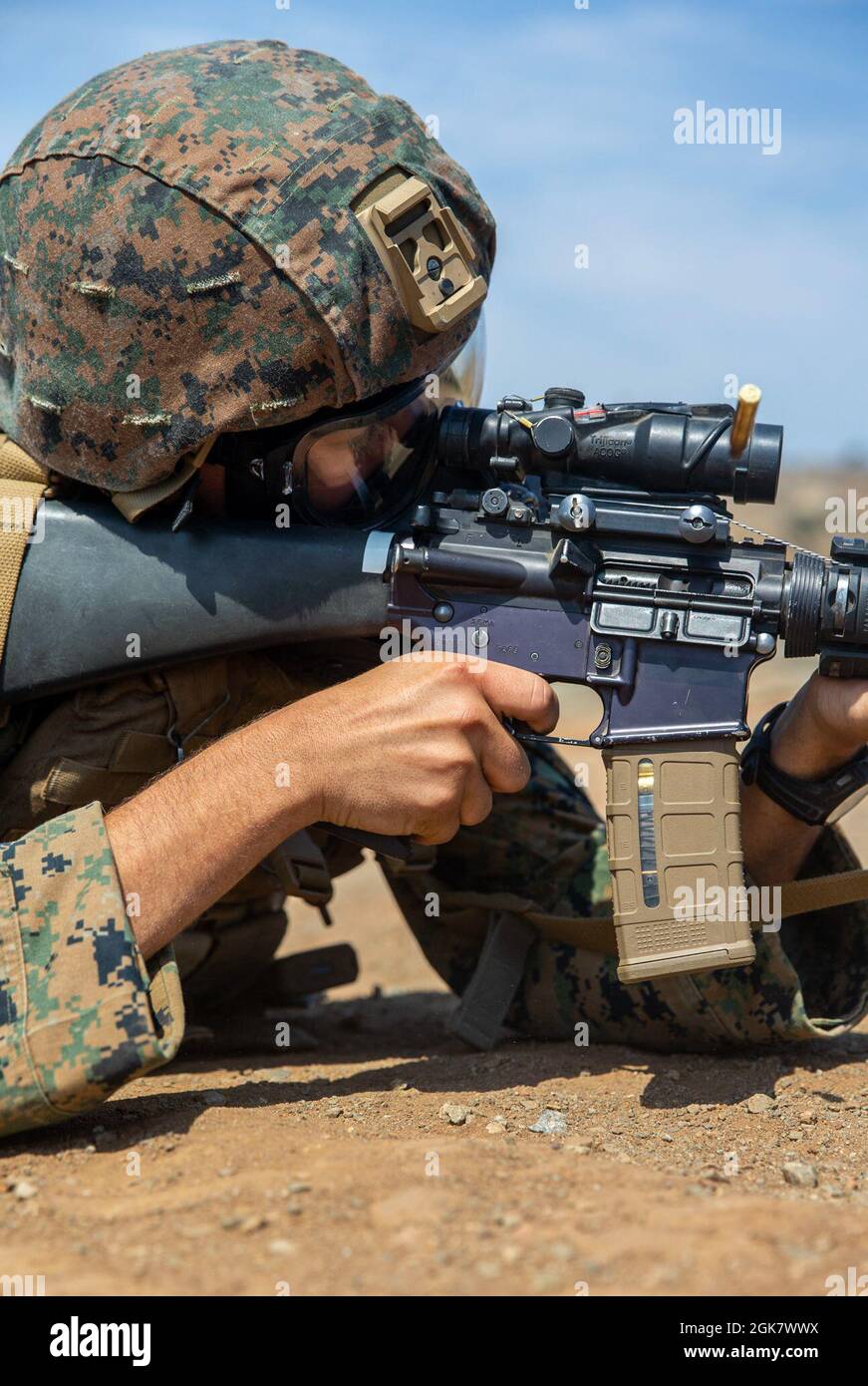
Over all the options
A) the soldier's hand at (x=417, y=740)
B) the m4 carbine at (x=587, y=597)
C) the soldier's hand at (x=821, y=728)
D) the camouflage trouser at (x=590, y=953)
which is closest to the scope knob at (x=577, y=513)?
the m4 carbine at (x=587, y=597)

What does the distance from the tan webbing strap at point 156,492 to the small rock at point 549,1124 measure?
1.56m

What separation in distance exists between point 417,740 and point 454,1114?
0.76 m

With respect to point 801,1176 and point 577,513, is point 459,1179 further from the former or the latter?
point 577,513

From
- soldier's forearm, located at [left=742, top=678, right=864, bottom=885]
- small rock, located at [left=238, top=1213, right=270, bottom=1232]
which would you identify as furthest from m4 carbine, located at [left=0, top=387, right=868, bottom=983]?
small rock, located at [left=238, top=1213, right=270, bottom=1232]

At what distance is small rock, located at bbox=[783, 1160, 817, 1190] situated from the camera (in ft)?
6.89

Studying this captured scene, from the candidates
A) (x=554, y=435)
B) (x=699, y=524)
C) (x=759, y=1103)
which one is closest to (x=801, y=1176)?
(x=759, y=1103)

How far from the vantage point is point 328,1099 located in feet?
8.44

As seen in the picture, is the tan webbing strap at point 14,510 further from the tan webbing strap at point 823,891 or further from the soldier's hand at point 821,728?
the tan webbing strap at point 823,891

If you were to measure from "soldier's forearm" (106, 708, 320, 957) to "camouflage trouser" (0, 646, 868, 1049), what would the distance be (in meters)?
0.35

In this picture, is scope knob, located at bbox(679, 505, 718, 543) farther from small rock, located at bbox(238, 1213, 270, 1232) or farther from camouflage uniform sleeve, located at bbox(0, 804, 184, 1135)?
small rock, located at bbox(238, 1213, 270, 1232)

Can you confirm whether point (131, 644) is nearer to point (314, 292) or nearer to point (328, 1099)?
point (314, 292)

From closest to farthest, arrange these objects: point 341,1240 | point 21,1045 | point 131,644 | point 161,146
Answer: point 341,1240 → point 21,1045 → point 161,146 → point 131,644
